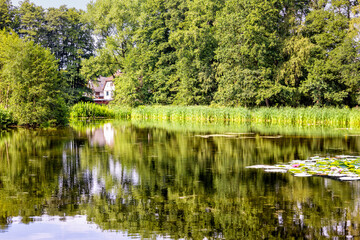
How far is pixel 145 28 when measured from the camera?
56469 millimetres

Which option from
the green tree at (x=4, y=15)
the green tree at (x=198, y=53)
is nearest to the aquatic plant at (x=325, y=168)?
the green tree at (x=198, y=53)

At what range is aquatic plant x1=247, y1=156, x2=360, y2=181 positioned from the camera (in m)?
9.38

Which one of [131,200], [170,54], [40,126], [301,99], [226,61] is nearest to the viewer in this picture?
[131,200]

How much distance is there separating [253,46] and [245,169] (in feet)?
110

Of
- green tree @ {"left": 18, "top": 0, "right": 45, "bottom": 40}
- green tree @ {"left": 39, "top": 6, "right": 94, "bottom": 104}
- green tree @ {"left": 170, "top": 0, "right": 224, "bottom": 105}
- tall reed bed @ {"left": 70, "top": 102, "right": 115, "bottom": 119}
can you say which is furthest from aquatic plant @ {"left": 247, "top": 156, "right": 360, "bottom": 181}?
green tree @ {"left": 18, "top": 0, "right": 45, "bottom": 40}

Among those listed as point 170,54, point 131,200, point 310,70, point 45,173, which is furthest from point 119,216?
point 170,54

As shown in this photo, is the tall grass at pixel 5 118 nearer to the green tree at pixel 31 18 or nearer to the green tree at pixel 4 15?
the green tree at pixel 31 18

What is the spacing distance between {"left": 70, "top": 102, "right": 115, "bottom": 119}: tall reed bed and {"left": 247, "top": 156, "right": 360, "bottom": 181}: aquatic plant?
35.4 metres

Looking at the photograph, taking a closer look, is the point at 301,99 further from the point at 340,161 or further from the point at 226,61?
the point at 340,161

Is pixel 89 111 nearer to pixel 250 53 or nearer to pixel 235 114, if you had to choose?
pixel 235 114

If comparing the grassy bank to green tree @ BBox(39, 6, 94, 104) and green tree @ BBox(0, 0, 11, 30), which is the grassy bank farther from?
green tree @ BBox(0, 0, 11, 30)

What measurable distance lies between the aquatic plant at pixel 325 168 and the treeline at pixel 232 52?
92.9ft

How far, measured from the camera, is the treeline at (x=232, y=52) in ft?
127

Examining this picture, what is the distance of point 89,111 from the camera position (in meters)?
44.7
